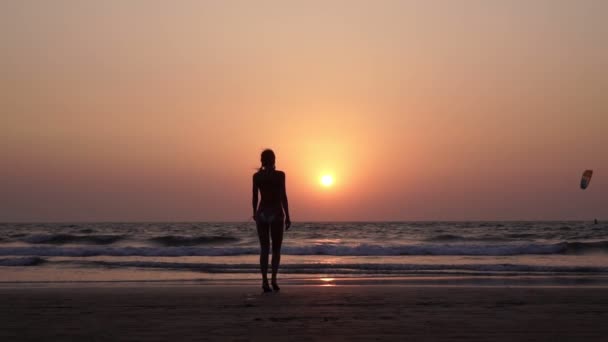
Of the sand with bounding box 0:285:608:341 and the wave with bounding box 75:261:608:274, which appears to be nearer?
the sand with bounding box 0:285:608:341

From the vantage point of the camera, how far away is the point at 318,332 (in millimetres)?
5590

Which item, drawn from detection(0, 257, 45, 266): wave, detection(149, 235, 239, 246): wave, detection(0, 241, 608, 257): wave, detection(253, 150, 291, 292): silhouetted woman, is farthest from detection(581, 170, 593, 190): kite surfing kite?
detection(253, 150, 291, 292): silhouetted woman

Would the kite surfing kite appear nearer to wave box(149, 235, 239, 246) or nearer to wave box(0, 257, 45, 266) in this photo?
wave box(149, 235, 239, 246)

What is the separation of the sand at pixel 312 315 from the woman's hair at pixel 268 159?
5.45ft

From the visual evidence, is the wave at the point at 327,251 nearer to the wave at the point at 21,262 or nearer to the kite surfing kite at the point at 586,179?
the wave at the point at 21,262

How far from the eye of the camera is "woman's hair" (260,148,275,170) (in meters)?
9.04

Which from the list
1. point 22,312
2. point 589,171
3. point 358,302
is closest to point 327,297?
point 358,302

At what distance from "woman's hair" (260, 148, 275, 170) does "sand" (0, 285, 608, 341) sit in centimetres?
166

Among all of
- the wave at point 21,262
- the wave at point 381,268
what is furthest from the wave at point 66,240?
the wave at point 381,268

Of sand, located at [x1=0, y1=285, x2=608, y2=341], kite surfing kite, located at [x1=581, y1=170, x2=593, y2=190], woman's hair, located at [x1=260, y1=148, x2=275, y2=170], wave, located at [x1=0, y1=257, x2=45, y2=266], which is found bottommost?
wave, located at [x1=0, y1=257, x2=45, y2=266]

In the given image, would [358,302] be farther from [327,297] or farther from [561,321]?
[561,321]

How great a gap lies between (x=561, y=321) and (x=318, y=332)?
7.53 ft

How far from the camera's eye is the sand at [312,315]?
5543 millimetres

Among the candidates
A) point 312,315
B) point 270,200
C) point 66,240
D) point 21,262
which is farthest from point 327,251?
point 66,240
